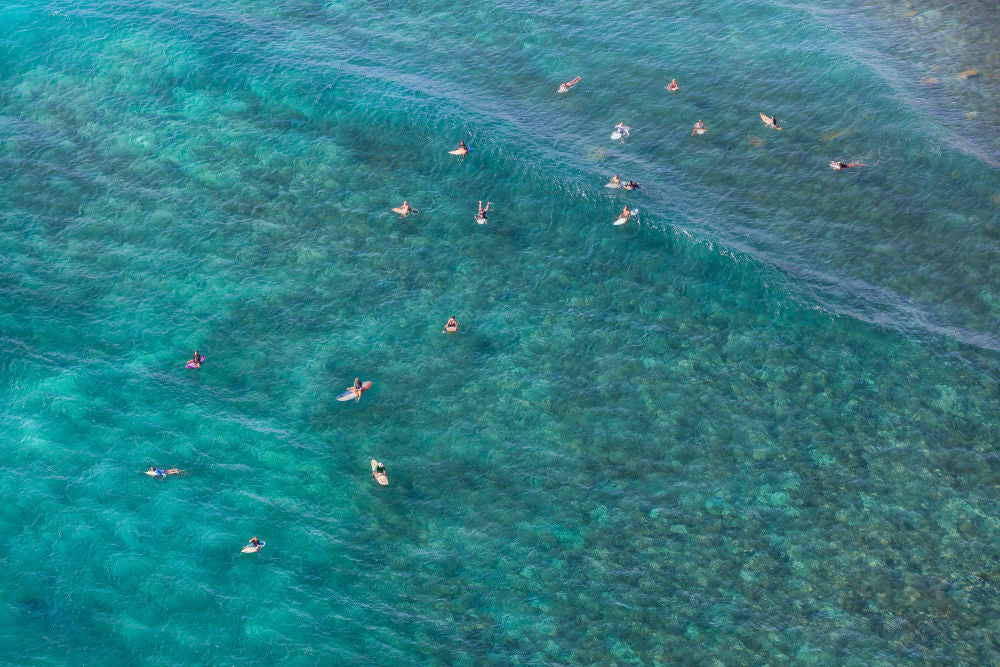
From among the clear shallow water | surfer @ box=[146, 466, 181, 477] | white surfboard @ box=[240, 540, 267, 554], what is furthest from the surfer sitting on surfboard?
surfer @ box=[146, 466, 181, 477]

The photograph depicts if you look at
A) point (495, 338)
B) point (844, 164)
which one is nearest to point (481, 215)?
point (495, 338)

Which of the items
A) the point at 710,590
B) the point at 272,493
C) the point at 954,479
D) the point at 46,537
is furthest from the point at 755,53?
the point at 46,537

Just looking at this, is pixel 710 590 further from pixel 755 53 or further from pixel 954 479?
pixel 755 53

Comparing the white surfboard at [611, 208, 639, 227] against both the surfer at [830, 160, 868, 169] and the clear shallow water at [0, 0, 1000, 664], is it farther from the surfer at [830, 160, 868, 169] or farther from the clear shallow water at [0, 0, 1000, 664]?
the surfer at [830, 160, 868, 169]

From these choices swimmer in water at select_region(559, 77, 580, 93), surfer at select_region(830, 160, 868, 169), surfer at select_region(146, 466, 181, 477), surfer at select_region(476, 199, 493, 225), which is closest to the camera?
surfer at select_region(146, 466, 181, 477)

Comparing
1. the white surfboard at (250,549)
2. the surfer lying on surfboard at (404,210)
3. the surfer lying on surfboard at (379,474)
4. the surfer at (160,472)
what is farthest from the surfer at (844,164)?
the surfer at (160,472)

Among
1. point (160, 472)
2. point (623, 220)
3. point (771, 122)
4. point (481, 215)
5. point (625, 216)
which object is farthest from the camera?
point (771, 122)

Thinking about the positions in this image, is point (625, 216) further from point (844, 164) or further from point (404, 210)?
point (844, 164)
